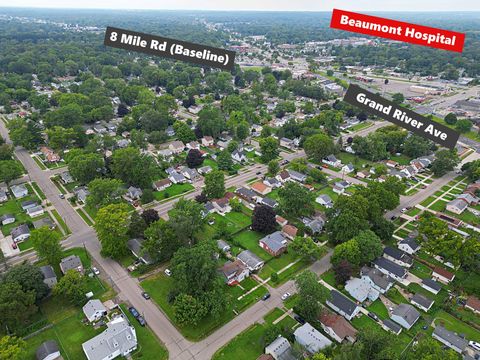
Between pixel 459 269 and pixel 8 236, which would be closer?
pixel 459 269

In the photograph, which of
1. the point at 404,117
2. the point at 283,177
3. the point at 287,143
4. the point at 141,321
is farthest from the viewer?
the point at 287,143

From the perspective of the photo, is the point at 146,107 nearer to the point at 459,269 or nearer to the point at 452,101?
the point at 459,269

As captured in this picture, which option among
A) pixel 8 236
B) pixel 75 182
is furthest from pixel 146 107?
pixel 8 236

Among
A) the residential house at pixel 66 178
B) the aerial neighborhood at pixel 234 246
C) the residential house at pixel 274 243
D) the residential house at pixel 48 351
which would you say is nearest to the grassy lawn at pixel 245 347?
the aerial neighborhood at pixel 234 246

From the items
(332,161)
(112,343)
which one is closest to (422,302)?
(112,343)

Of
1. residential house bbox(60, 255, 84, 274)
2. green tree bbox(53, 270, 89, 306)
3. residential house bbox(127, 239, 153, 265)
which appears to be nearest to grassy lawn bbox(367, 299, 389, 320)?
residential house bbox(127, 239, 153, 265)

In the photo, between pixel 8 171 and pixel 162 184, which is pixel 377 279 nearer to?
pixel 162 184

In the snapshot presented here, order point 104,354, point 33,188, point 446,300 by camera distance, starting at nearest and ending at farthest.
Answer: point 104,354
point 446,300
point 33,188
